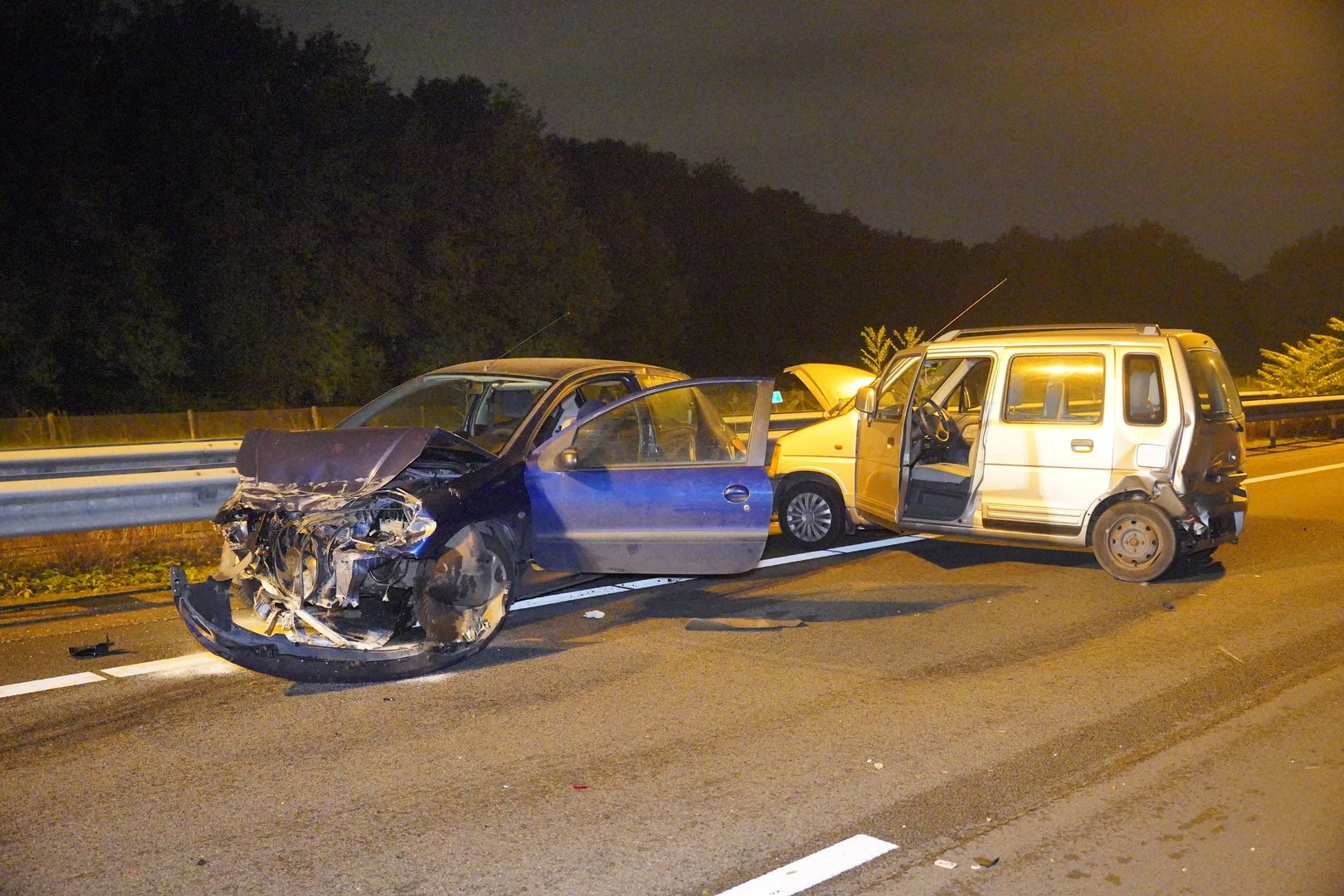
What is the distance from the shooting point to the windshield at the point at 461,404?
7926mm

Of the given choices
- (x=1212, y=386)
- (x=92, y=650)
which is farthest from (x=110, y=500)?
(x=1212, y=386)

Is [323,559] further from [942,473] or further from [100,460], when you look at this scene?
[100,460]

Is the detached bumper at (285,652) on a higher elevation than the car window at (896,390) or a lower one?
lower

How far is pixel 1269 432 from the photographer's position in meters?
20.5

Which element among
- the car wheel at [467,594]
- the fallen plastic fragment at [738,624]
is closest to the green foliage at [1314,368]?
the fallen plastic fragment at [738,624]

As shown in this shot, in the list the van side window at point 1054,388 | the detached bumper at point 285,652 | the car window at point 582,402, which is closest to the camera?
the detached bumper at point 285,652

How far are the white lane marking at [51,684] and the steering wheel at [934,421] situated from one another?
6.09m

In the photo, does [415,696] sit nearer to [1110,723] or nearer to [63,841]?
[63,841]

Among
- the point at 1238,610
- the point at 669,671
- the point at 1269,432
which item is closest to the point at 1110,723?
the point at 669,671

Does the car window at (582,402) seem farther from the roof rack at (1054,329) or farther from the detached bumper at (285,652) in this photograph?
the roof rack at (1054,329)

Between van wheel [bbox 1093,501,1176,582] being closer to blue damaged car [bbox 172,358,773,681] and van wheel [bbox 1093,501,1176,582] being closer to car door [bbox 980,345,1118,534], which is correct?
car door [bbox 980,345,1118,534]

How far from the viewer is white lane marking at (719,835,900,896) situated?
3740mm

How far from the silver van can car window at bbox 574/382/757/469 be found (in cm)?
197

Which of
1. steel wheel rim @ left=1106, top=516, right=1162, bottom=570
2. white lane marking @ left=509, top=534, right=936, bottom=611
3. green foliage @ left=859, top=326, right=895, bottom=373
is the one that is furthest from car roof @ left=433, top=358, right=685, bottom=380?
green foliage @ left=859, top=326, right=895, bottom=373
